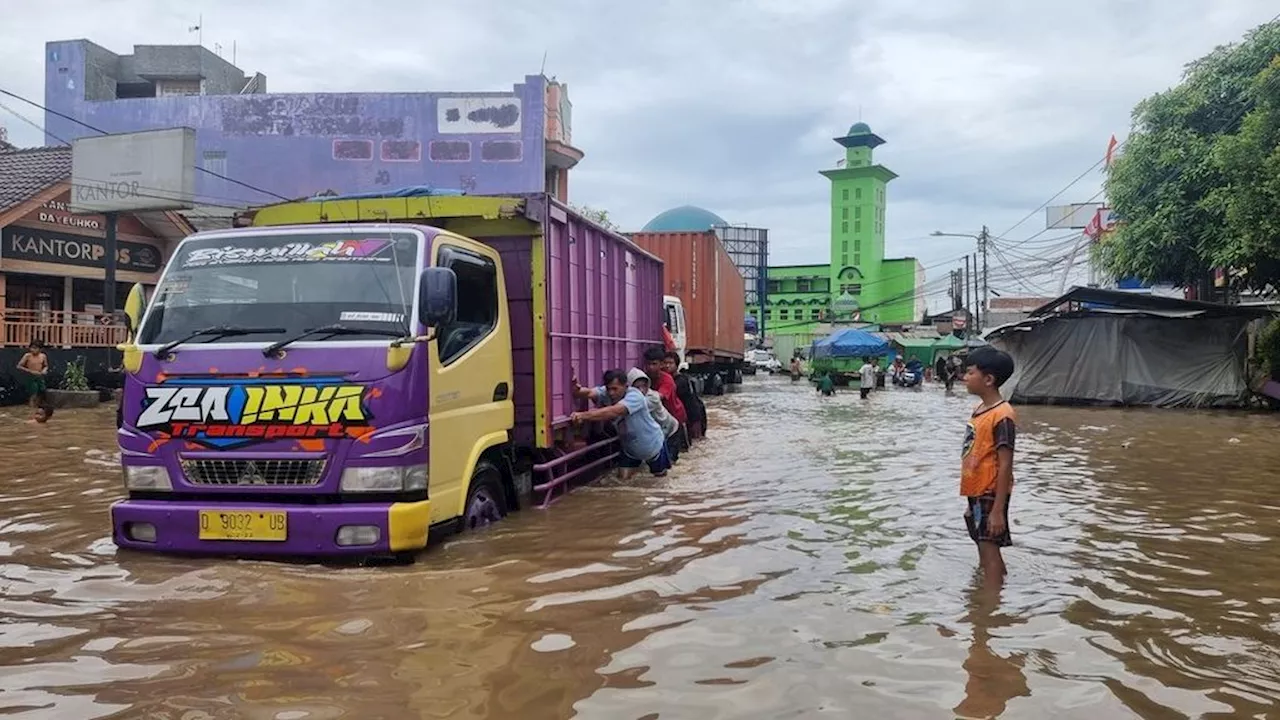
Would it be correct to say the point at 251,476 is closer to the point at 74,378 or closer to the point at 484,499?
the point at 484,499

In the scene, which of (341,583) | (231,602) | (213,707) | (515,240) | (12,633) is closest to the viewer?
(213,707)

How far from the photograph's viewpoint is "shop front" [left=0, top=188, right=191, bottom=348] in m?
20.2

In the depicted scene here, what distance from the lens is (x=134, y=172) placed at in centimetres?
2233

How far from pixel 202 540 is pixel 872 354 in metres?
29.3

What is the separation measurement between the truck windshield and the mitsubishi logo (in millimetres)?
702

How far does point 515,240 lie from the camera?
6777 mm

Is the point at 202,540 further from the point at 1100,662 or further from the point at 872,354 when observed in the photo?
the point at 872,354

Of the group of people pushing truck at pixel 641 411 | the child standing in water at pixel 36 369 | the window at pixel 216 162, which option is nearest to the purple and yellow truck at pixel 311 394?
the group of people pushing truck at pixel 641 411

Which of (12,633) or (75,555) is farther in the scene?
(75,555)

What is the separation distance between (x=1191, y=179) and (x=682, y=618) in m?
20.0

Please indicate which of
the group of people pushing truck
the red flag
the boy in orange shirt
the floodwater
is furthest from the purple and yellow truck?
the red flag

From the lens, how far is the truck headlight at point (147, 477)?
5039 millimetres

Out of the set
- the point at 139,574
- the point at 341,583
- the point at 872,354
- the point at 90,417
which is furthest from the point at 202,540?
the point at 872,354

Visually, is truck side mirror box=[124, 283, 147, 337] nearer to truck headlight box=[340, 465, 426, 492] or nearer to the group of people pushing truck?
truck headlight box=[340, 465, 426, 492]
